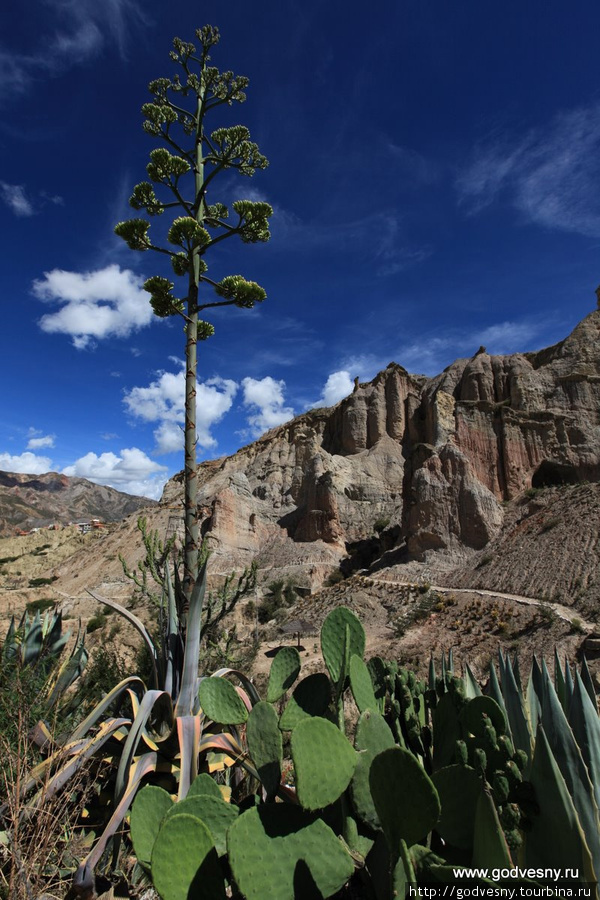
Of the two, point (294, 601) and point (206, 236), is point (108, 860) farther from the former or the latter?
point (294, 601)

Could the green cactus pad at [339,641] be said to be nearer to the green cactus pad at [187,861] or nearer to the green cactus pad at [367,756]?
the green cactus pad at [367,756]

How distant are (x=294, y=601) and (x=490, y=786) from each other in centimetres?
2700

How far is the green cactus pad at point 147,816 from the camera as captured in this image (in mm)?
1811

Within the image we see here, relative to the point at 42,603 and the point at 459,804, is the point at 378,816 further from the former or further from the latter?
the point at 42,603

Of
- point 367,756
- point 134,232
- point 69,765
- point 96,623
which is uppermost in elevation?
point 134,232

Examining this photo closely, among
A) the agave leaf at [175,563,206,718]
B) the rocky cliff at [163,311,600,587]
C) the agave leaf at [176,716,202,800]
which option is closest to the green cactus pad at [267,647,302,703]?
the agave leaf at [176,716,202,800]

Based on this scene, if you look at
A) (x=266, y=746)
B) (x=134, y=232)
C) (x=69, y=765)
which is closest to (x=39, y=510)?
(x=134, y=232)

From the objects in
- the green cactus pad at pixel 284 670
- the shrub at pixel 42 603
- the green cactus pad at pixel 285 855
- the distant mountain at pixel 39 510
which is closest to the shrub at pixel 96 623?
the shrub at pixel 42 603

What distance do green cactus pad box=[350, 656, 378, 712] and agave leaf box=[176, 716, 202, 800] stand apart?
45.5 inches

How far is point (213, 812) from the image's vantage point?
189cm

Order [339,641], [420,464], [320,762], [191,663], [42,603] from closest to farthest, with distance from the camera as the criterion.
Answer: [320,762], [339,641], [191,663], [42,603], [420,464]

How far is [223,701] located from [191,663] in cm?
73

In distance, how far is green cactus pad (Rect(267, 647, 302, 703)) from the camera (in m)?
2.69

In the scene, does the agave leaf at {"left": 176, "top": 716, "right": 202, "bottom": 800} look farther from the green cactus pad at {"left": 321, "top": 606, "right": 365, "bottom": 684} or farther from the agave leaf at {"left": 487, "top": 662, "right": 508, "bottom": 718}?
the agave leaf at {"left": 487, "top": 662, "right": 508, "bottom": 718}
